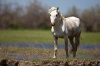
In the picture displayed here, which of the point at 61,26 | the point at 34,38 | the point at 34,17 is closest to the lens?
the point at 61,26

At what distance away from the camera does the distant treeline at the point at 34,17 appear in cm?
7612

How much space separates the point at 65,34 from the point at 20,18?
72326 millimetres

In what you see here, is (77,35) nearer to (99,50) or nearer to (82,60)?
(82,60)

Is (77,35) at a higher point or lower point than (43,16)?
higher

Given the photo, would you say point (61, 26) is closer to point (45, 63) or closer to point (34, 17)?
point (45, 63)

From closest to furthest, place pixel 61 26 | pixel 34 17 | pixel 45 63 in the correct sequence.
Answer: pixel 45 63 → pixel 61 26 → pixel 34 17

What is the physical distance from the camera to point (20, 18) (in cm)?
8806

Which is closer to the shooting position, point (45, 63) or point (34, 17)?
point (45, 63)

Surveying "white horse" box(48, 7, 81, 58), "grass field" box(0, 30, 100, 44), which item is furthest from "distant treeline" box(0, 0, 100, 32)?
"white horse" box(48, 7, 81, 58)

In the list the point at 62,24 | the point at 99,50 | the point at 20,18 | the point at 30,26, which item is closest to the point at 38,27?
the point at 30,26

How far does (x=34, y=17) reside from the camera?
89188 mm

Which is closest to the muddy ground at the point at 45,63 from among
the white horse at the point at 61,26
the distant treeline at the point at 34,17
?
the white horse at the point at 61,26

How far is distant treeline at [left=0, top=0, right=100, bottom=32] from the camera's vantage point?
76.1 m

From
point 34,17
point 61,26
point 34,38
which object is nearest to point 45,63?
point 61,26
